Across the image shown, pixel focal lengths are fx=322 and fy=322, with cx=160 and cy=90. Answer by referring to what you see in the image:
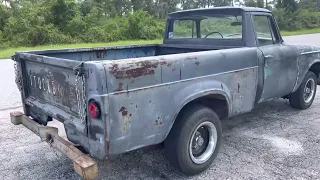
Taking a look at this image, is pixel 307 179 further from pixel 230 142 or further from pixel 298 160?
pixel 230 142

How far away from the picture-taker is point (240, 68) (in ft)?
12.9

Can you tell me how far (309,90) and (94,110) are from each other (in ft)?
15.2

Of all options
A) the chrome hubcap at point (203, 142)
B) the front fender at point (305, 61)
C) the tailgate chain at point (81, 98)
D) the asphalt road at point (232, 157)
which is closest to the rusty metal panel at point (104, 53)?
the asphalt road at point (232, 157)

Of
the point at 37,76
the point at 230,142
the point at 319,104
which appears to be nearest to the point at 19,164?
the point at 37,76

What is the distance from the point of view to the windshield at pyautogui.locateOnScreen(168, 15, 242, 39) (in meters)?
4.49

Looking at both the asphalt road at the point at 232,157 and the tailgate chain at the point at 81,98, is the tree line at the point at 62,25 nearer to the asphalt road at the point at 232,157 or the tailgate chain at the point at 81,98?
the asphalt road at the point at 232,157

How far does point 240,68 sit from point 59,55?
248 centimetres

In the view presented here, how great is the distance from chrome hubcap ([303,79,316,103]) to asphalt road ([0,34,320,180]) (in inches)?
19.9

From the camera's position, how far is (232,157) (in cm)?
401

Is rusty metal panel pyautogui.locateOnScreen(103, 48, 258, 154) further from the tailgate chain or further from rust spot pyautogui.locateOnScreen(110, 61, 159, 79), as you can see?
the tailgate chain

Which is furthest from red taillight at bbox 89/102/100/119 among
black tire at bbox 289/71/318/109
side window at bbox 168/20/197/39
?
black tire at bbox 289/71/318/109

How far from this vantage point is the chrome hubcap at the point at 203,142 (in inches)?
142

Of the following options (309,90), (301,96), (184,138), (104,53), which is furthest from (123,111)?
(309,90)

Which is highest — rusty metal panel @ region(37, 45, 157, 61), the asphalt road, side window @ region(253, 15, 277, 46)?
side window @ region(253, 15, 277, 46)
